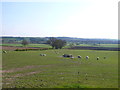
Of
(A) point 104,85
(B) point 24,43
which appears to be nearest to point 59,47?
(B) point 24,43

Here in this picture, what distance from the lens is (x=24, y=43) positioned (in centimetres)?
12388

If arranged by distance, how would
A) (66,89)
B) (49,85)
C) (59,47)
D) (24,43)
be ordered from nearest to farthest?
(66,89)
(49,85)
(59,47)
(24,43)

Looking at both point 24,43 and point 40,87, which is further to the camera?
point 24,43

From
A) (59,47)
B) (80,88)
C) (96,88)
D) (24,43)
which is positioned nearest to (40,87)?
(80,88)

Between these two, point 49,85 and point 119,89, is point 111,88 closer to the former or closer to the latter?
point 119,89

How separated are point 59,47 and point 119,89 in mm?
92439

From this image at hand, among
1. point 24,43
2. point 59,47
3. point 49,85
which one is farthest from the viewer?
point 24,43

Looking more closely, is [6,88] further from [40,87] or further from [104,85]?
[104,85]

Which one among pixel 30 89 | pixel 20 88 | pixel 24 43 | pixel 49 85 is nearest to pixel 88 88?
pixel 49 85

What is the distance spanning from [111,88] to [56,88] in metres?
6.24

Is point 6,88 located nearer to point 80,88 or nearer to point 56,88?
point 56,88

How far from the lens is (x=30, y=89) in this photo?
17953mm

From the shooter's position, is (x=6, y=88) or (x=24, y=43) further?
(x=24, y=43)

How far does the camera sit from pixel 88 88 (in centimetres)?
1838
